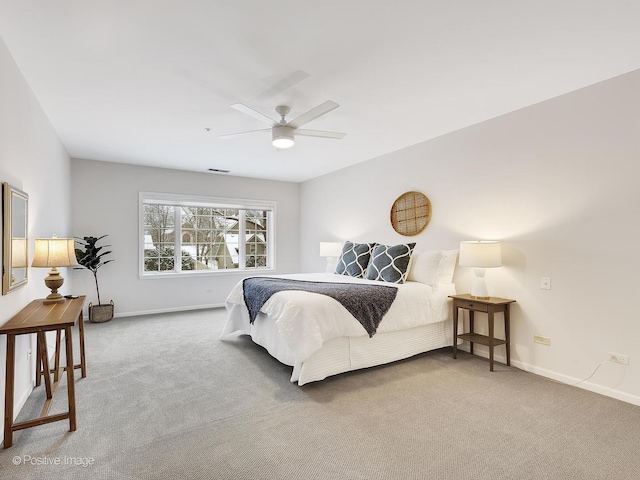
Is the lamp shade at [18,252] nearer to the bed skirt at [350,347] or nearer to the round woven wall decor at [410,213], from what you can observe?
the bed skirt at [350,347]

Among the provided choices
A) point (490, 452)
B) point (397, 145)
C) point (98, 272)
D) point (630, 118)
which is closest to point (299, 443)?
point (490, 452)


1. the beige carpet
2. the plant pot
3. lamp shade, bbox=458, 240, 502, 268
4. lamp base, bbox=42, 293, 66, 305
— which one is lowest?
the beige carpet

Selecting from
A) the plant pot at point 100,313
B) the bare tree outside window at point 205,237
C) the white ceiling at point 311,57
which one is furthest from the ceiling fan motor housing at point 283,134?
the plant pot at point 100,313

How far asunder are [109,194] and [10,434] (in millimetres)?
4088

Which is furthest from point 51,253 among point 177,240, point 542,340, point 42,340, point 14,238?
point 542,340

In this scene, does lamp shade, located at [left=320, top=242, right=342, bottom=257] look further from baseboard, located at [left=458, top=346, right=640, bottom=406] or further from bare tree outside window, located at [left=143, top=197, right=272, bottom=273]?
baseboard, located at [left=458, top=346, right=640, bottom=406]

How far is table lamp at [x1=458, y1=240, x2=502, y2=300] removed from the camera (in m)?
3.18

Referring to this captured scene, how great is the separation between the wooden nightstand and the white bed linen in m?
0.20

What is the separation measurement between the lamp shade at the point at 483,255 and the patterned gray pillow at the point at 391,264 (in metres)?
0.73

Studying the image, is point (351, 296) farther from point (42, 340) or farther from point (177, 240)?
point (177, 240)

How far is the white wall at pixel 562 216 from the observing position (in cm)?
259

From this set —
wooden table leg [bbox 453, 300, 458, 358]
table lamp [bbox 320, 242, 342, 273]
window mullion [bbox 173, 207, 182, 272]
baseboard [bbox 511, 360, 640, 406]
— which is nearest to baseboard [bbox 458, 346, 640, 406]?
baseboard [bbox 511, 360, 640, 406]

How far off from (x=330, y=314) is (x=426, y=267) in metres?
1.49

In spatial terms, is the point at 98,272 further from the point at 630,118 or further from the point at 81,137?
the point at 630,118
